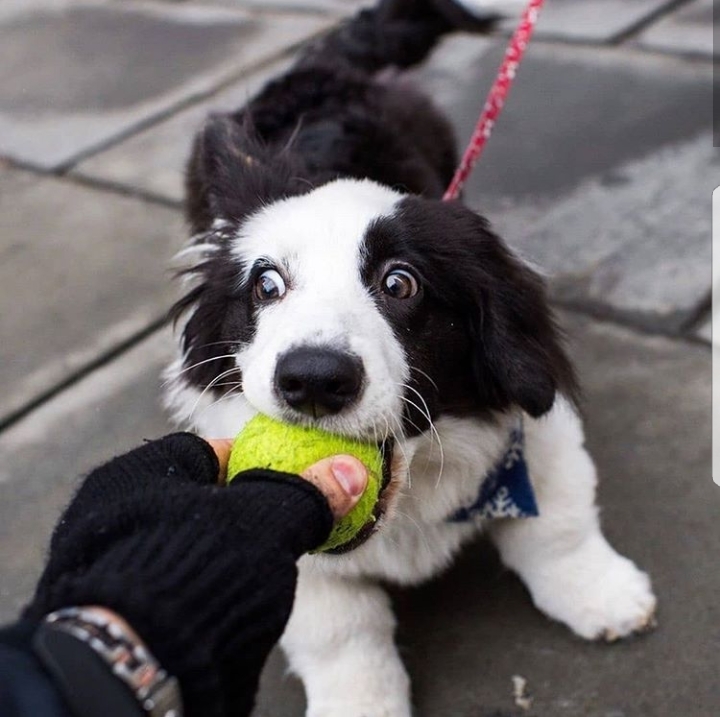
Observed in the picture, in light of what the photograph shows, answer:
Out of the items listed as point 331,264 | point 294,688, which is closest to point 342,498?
point 331,264

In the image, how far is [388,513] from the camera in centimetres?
205

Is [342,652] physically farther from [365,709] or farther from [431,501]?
[431,501]

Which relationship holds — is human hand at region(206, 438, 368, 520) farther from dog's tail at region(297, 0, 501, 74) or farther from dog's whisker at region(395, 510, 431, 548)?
dog's tail at region(297, 0, 501, 74)

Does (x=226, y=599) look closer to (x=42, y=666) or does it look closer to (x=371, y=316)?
(x=42, y=666)

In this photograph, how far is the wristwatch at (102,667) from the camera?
130 cm

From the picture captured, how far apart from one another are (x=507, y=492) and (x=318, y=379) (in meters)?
0.71

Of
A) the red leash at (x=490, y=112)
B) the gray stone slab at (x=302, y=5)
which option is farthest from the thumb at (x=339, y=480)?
the gray stone slab at (x=302, y=5)

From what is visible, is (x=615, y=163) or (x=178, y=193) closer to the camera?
(x=615, y=163)

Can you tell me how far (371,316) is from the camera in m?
2.06

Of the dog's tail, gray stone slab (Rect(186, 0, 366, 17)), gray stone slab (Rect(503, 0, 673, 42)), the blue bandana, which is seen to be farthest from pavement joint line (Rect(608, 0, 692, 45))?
the blue bandana

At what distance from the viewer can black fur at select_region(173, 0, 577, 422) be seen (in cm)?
221

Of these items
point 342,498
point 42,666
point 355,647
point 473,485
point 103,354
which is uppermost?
point 42,666

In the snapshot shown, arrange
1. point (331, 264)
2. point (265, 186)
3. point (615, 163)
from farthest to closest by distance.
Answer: point (615, 163) → point (265, 186) → point (331, 264)

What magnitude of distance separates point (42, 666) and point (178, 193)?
3.50 metres
